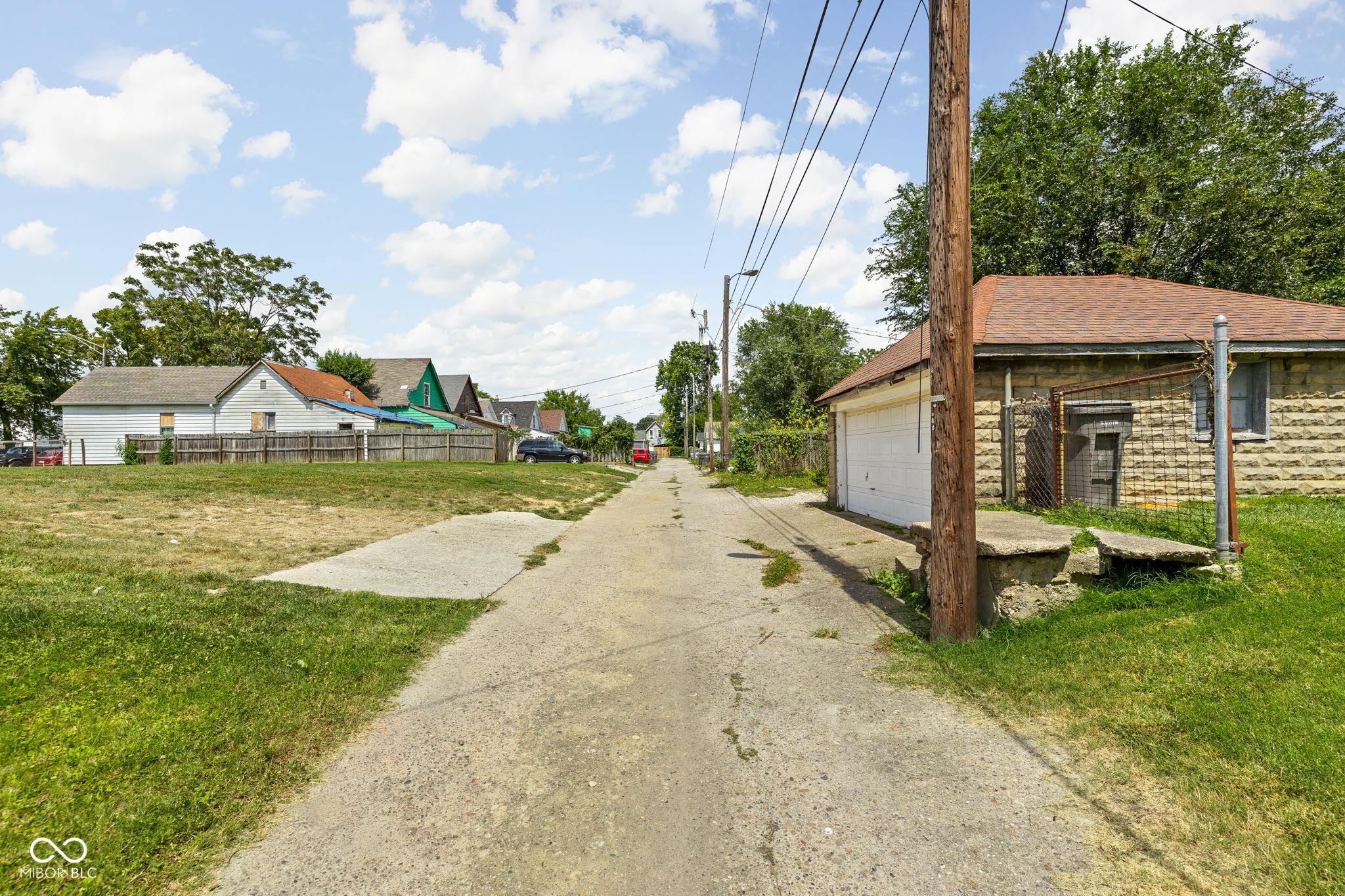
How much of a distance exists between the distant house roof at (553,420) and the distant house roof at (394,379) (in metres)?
31.6

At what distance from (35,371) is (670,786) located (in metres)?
56.3

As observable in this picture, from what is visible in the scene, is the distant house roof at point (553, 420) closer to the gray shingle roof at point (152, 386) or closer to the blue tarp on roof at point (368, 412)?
the blue tarp on roof at point (368, 412)

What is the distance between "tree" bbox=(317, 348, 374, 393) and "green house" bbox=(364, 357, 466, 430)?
1.89 ft

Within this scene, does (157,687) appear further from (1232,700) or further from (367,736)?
(1232,700)

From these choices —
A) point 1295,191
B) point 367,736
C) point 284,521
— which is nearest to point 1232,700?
point 367,736

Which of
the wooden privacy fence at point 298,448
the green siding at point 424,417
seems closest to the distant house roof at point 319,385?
the green siding at point 424,417

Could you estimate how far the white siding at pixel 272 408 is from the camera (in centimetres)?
3344

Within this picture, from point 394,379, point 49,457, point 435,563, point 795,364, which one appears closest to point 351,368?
point 394,379

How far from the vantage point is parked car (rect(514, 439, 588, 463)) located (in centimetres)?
3853

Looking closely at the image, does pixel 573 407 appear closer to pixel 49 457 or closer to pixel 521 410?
pixel 521 410

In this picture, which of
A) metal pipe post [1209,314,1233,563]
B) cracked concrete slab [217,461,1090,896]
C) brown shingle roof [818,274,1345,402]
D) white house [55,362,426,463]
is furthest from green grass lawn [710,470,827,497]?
white house [55,362,426,463]

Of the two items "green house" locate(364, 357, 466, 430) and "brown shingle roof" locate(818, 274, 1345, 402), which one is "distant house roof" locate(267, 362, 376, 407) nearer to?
"green house" locate(364, 357, 466, 430)

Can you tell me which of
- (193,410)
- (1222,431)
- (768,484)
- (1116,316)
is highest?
(193,410)

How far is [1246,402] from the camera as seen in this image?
10.1 meters
